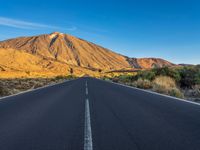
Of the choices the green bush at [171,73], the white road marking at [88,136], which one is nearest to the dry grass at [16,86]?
the white road marking at [88,136]

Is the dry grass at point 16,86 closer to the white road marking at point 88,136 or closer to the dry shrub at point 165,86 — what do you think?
the dry shrub at point 165,86

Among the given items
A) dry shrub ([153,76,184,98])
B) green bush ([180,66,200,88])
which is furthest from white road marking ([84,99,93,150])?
green bush ([180,66,200,88])

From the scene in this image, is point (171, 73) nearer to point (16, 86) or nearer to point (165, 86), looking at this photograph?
point (165, 86)

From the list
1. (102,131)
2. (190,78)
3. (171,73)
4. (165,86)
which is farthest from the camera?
(171,73)

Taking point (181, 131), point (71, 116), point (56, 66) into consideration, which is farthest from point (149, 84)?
point (56, 66)

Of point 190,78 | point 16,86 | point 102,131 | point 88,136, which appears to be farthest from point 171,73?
point 88,136

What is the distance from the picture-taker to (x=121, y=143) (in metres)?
5.40

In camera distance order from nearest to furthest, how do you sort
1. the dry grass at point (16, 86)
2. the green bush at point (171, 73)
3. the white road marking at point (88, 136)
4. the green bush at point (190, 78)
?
the white road marking at point (88, 136), the dry grass at point (16, 86), the green bush at point (190, 78), the green bush at point (171, 73)

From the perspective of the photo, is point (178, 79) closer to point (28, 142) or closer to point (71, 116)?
point (71, 116)

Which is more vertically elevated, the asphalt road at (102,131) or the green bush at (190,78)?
the green bush at (190,78)

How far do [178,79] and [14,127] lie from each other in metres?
20.9

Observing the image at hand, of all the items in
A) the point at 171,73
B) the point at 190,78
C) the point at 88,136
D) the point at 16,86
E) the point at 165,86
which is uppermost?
the point at 171,73

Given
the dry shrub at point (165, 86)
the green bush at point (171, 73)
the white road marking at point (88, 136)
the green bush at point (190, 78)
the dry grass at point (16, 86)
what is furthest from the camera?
the green bush at point (171, 73)

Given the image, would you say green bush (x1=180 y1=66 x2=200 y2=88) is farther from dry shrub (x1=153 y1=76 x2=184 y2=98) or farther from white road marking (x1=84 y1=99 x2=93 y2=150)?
white road marking (x1=84 y1=99 x2=93 y2=150)
